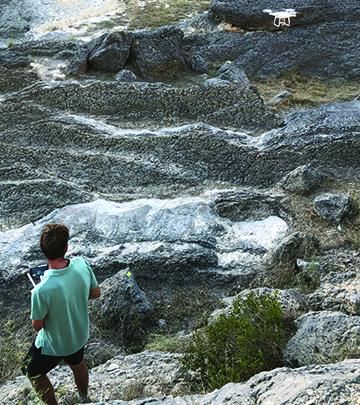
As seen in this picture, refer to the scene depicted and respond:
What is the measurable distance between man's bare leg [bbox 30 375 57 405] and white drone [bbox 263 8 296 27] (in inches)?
436

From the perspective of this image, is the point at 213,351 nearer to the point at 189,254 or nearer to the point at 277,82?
the point at 189,254

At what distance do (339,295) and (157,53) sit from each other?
8.20 meters

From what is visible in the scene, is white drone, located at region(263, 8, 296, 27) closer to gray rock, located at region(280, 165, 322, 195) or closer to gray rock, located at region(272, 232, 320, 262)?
gray rock, located at region(280, 165, 322, 195)

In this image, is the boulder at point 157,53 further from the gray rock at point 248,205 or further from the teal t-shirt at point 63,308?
the teal t-shirt at point 63,308

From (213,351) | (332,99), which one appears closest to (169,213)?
(213,351)

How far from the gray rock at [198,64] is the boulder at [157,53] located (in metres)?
0.21

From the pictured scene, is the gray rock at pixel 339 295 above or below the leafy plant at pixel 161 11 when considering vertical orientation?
below

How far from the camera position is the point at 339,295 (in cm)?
365

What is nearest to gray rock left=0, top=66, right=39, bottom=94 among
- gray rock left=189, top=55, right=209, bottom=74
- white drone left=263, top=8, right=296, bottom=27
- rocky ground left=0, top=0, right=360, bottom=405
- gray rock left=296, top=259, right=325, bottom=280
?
rocky ground left=0, top=0, right=360, bottom=405

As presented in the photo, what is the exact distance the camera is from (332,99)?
8.96m

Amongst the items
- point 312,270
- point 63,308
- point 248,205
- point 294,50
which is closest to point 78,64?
point 294,50

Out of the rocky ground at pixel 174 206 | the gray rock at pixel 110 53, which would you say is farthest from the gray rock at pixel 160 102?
the gray rock at pixel 110 53

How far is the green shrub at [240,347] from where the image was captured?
2.97 metres

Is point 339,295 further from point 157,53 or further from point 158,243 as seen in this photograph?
point 157,53
